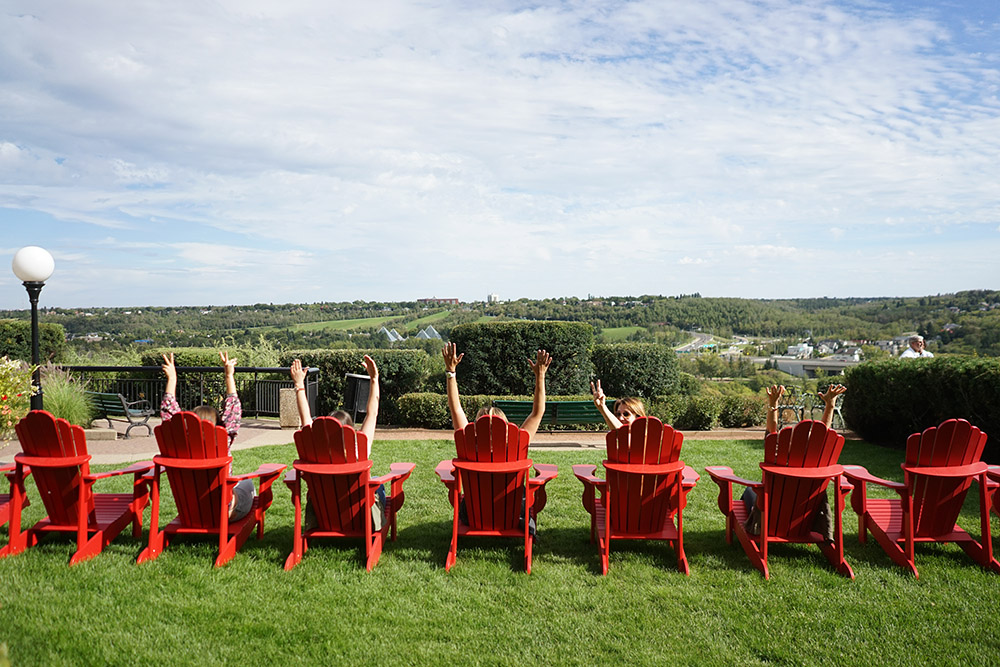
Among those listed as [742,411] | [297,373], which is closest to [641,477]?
[297,373]

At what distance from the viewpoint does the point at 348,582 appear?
4164mm

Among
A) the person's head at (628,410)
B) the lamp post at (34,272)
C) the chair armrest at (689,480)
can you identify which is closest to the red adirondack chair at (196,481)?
the person's head at (628,410)

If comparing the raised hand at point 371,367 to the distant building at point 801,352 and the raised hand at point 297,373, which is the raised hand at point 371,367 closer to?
the raised hand at point 297,373

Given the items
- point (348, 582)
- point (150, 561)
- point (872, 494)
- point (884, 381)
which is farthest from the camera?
point (884, 381)

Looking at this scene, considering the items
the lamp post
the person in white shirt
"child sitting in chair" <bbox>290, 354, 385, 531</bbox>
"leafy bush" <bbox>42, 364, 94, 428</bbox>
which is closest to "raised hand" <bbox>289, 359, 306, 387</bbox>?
"child sitting in chair" <bbox>290, 354, 385, 531</bbox>

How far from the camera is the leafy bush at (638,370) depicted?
1398 cm

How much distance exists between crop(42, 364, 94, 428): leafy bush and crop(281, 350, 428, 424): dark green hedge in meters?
3.65

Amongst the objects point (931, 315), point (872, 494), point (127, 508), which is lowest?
point (872, 494)

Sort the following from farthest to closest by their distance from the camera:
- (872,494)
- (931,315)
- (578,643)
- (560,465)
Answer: (931,315) → (560,465) → (872,494) → (578,643)

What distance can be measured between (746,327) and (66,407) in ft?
96.6

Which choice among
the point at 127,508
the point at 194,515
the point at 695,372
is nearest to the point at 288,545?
the point at 194,515

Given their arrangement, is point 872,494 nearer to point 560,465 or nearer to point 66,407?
point 560,465

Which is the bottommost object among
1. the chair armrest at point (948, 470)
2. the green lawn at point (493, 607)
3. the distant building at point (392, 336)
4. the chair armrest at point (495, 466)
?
the green lawn at point (493, 607)

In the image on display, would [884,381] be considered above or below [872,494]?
above
